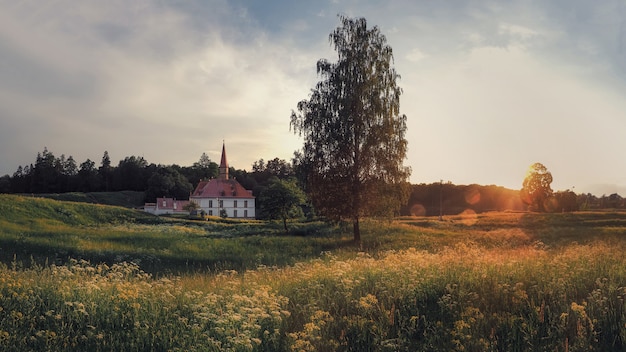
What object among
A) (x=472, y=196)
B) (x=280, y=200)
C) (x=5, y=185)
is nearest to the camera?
(x=280, y=200)

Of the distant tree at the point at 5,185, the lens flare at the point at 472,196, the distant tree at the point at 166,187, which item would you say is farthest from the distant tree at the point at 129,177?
the lens flare at the point at 472,196

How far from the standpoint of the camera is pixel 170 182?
390 feet

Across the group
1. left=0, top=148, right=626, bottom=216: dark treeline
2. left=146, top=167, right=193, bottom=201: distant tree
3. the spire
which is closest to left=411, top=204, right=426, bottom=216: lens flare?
left=0, top=148, right=626, bottom=216: dark treeline

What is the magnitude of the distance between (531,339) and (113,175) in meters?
157

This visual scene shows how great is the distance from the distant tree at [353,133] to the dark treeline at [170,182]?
73.1 meters

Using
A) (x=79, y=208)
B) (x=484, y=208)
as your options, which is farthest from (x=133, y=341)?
(x=484, y=208)

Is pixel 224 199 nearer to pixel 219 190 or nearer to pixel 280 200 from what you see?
pixel 219 190

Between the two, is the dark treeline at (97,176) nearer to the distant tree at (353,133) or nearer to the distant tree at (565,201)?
the distant tree at (565,201)

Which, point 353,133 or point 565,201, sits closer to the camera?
point 353,133

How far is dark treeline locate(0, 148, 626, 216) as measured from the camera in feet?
357

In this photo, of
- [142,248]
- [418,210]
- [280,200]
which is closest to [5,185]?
[418,210]

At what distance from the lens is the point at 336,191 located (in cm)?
2988

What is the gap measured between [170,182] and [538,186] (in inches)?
3373

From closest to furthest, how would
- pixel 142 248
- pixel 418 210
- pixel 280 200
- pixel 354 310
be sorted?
pixel 354 310
pixel 142 248
pixel 280 200
pixel 418 210
